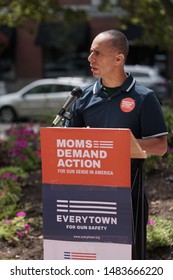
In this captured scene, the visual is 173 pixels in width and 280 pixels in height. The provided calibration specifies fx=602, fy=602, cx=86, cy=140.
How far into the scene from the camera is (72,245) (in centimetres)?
312

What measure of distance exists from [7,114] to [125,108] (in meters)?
18.2

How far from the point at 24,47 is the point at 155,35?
60.8 feet

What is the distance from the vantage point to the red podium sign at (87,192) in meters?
3.01

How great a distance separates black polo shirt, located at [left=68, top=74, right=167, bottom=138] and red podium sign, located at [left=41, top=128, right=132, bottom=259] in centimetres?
36

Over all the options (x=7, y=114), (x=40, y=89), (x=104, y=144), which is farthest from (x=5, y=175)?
(x=7, y=114)

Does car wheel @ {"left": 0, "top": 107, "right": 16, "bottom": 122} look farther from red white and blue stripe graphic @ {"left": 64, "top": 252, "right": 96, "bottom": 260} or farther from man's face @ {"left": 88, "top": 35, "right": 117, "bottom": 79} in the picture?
red white and blue stripe graphic @ {"left": 64, "top": 252, "right": 96, "bottom": 260}

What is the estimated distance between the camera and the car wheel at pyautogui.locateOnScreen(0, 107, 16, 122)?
→ 21.2 m

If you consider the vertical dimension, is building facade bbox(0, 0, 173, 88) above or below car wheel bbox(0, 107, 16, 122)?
above

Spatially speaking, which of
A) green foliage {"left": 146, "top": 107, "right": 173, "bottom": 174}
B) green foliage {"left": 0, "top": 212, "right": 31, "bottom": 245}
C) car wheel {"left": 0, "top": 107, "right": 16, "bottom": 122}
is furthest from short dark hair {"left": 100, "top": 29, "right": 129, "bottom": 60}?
car wheel {"left": 0, "top": 107, "right": 16, "bottom": 122}

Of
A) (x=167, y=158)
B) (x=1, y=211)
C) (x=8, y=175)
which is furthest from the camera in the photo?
(x=167, y=158)

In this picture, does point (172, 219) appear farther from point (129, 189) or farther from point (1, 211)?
point (129, 189)

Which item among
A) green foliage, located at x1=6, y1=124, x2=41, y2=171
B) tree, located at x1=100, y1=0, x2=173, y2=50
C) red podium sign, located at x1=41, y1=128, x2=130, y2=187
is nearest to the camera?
red podium sign, located at x1=41, y1=128, x2=130, y2=187

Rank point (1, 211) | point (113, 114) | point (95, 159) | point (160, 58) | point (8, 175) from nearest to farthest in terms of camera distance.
→ point (95, 159) < point (113, 114) < point (1, 211) < point (8, 175) < point (160, 58)

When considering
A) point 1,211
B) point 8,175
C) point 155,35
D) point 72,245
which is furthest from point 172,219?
point 155,35
